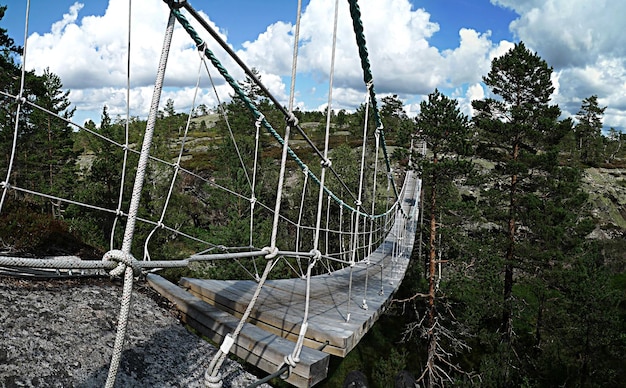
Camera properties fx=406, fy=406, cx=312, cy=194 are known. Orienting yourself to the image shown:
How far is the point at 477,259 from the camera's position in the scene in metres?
12.6

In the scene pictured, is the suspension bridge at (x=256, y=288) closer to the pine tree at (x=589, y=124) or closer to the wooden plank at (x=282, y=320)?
the wooden plank at (x=282, y=320)

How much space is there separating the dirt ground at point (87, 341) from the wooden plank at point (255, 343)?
0.42ft

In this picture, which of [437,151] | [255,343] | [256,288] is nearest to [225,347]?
[255,343]

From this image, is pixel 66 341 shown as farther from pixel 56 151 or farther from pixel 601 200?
pixel 601 200

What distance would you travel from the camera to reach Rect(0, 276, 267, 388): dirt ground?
5.84 ft

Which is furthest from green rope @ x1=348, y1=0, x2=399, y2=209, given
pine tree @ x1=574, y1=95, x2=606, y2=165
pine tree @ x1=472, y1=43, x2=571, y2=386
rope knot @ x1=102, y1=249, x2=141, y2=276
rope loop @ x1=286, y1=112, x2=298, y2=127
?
pine tree @ x1=574, y1=95, x2=606, y2=165

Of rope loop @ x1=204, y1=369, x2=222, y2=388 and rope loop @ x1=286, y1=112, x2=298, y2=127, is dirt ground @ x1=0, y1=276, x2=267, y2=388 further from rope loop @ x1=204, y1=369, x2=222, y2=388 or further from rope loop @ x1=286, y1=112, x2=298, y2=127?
rope loop @ x1=286, y1=112, x2=298, y2=127

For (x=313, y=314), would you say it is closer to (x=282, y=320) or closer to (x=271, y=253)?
(x=282, y=320)

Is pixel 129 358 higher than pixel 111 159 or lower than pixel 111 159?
lower

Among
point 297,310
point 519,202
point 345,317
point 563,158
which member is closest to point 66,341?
point 297,310

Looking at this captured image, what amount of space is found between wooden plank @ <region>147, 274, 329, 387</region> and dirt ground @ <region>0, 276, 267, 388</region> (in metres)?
0.13

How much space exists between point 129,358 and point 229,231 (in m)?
9.40

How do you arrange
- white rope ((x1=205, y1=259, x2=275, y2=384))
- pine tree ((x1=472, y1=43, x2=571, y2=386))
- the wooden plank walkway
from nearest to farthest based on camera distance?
white rope ((x1=205, y1=259, x2=275, y2=384)), the wooden plank walkway, pine tree ((x1=472, y1=43, x2=571, y2=386))

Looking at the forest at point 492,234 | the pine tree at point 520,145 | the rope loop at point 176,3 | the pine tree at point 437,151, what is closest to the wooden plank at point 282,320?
the rope loop at point 176,3
